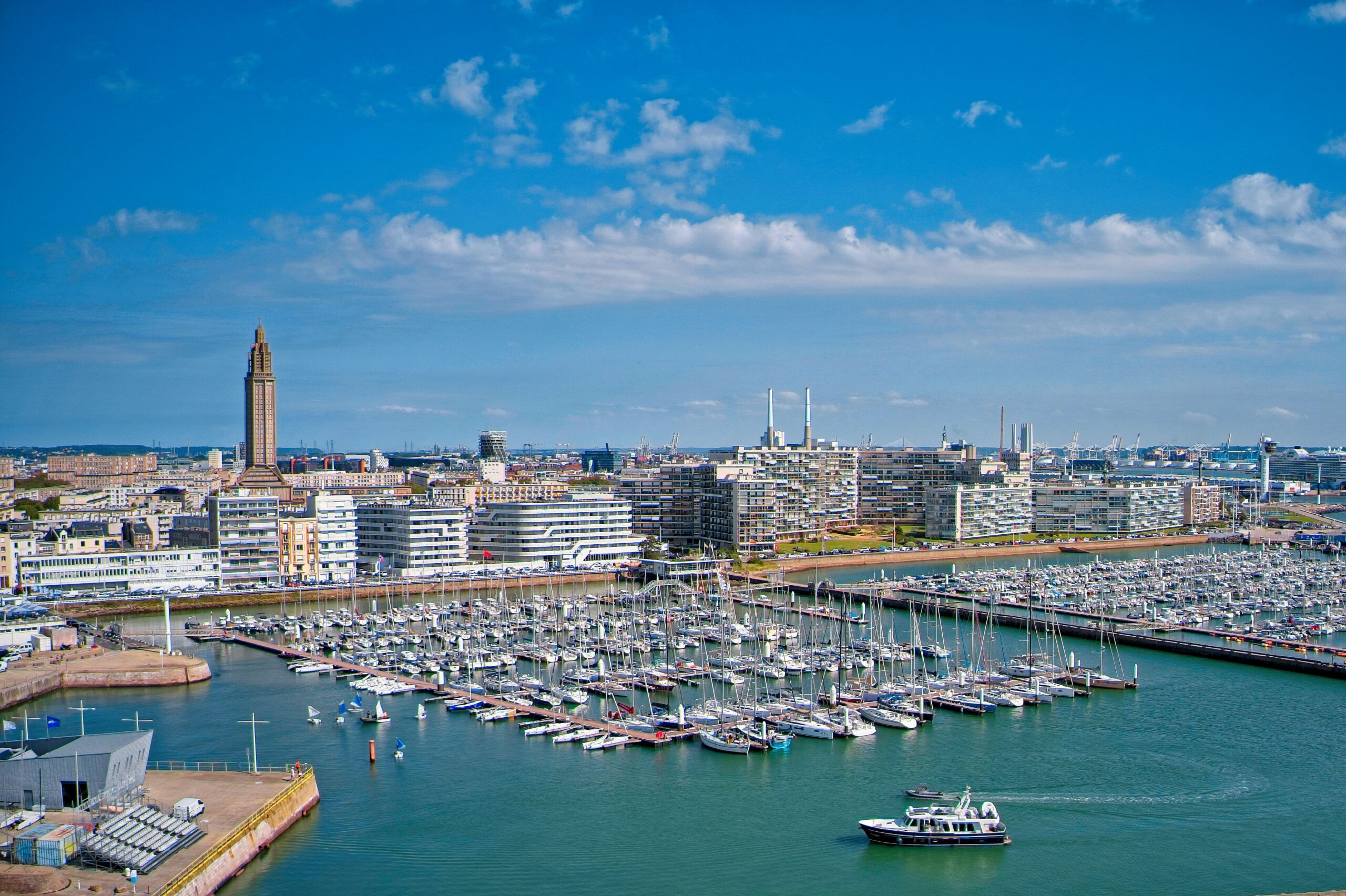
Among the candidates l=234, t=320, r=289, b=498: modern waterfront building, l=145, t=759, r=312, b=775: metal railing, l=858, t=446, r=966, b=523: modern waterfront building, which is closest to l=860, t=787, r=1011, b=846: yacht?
l=145, t=759, r=312, b=775: metal railing

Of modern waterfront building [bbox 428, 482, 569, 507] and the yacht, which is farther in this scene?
modern waterfront building [bbox 428, 482, 569, 507]

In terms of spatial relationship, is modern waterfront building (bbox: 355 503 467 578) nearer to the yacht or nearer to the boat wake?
the boat wake

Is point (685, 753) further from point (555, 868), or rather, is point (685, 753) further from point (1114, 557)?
point (1114, 557)

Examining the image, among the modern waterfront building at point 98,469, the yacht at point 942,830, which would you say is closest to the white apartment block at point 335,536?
the yacht at point 942,830

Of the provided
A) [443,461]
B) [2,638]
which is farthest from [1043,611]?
[443,461]

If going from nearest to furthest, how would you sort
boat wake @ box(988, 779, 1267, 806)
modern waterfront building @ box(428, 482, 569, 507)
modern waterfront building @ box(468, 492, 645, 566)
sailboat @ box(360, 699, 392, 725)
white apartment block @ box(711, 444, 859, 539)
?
boat wake @ box(988, 779, 1267, 806), sailboat @ box(360, 699, 392, 725), modern waterfront building @ box(468, 492, 645, 566), white apartment block @ box(711, 444, 859, 539), modern waterfront building @ box(428, 482, 569, 507)

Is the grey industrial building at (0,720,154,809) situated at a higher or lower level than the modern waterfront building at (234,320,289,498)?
lower

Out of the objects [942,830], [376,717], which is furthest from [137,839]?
[942,830]

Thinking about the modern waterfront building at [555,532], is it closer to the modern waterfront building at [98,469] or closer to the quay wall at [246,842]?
the quay wall at [246,842]
